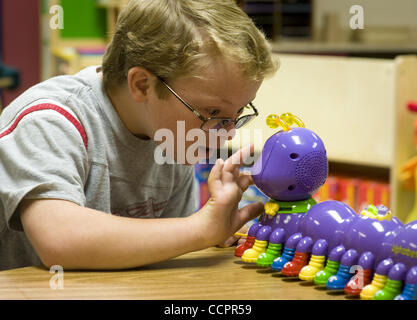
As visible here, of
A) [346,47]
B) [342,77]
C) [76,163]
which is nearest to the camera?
[76,163]

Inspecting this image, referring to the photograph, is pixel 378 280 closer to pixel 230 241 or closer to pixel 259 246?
pixel 259 246

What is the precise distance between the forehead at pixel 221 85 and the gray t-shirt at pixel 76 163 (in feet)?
0.51

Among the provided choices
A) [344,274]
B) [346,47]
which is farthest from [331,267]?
[346,47]

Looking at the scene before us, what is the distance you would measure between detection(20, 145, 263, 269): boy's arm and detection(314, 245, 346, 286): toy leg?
15cm

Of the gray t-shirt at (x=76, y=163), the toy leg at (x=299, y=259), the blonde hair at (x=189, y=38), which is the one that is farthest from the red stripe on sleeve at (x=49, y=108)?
the toy leg at (x=299, y=259)

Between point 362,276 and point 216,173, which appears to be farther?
point 216,173

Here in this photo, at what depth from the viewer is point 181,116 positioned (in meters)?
0.93

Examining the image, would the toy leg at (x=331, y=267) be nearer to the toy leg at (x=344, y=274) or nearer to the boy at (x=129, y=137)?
the toy leg at (x=344, y=274)

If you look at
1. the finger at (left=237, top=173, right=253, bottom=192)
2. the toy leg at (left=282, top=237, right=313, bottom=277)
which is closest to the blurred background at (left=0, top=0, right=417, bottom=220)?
the finger at (left=237, top=173, right=253, bottom=192)

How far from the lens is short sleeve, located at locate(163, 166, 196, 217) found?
Answer: 1166 mm

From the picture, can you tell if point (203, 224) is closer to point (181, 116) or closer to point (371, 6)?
point (181, 116)

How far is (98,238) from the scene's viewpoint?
805 mm

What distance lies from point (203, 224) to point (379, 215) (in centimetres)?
21

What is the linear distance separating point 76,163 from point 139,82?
0.51 feet
